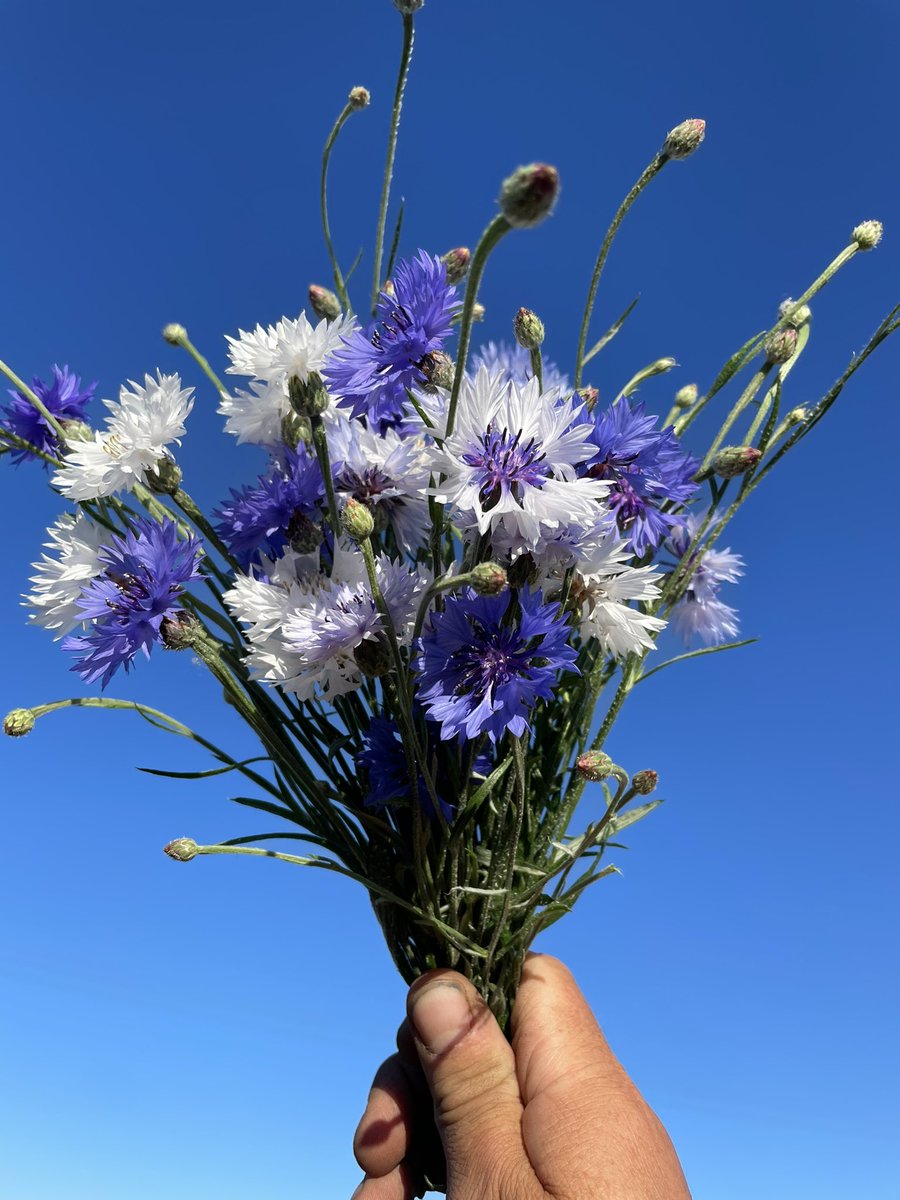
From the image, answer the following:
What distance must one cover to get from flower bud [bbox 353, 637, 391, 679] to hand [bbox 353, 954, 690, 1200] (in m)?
0.38

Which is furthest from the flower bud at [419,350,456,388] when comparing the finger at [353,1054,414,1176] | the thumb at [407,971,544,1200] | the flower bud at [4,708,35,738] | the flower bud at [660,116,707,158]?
the finger at [353,1054,414,1176]

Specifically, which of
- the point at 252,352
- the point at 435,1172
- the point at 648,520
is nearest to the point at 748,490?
the point at 648,520

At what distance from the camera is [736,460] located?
850mm

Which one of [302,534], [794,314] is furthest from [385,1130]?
[794,314]

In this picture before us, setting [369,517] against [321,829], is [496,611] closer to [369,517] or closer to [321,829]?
[369,517]

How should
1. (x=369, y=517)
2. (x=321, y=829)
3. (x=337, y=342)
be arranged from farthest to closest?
(x=321, y=829)
(x=337, y=342)
(x=369, y=517)

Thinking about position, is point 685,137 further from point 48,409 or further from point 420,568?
point 48,409

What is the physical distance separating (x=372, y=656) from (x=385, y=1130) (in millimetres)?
637

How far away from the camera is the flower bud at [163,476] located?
32.9 inches

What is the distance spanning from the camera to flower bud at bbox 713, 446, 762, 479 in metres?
0.85

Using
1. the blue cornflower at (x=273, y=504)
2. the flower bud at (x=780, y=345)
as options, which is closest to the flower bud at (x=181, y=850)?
the blue cornflower at (x=273, y=504)

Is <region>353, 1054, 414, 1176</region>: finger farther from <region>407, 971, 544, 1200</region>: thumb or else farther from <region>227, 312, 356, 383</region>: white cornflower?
<region>227, 312, 356, 383</region>: white cornflower

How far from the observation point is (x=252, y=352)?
868 millimetres

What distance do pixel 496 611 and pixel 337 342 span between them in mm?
328
